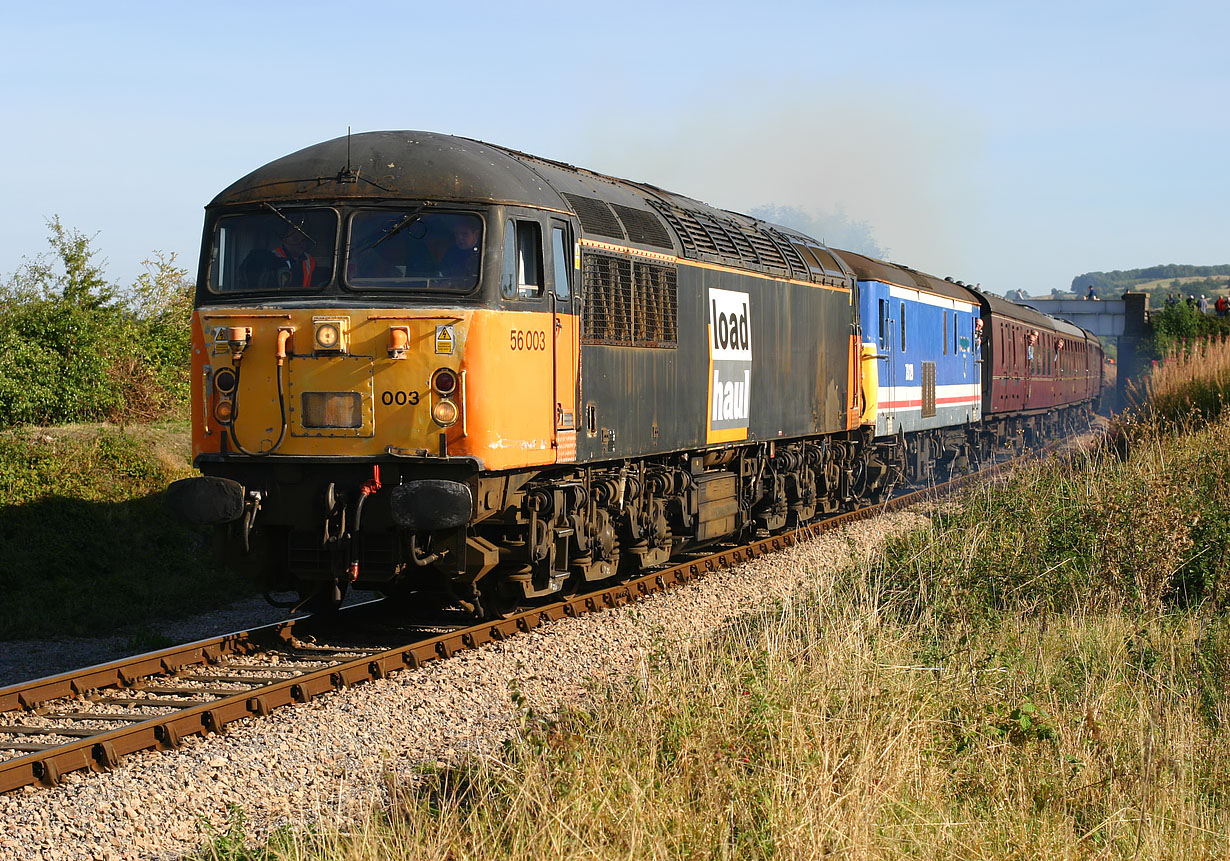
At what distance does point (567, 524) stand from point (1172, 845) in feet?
18.6

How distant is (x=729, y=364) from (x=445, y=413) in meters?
5.46

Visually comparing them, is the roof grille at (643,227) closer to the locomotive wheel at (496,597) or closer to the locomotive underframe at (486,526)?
the locomotive underframe at (486,526)

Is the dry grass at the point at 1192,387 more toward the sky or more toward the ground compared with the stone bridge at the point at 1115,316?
more toward the ground

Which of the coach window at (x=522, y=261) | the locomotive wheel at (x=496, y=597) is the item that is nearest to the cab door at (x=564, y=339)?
the coach window at (x=522, y=261)

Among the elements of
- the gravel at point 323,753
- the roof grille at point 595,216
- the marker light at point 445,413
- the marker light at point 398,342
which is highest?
the roof grille at point 595,216

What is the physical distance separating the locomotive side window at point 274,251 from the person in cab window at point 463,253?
877 mm

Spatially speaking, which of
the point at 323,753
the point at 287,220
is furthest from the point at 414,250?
the point at 323,753

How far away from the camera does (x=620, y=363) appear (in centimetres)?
1138

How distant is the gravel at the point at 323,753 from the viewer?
6207 millimetres

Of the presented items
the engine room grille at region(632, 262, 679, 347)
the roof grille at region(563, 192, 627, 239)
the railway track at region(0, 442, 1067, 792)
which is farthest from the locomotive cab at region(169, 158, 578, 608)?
the engine room grille at region(632, 262, 679, 347)

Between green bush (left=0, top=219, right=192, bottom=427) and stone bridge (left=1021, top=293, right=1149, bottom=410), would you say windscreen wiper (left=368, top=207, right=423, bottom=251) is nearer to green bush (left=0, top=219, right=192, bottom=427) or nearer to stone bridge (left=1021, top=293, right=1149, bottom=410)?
green bush (left=0, top=219, right=192, bottom=427)

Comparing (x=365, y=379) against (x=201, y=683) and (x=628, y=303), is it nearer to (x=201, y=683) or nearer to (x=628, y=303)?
(x=201, y=683)

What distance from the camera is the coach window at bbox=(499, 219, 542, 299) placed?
9.59m

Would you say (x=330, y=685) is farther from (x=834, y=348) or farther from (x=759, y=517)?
(x=834, y=348)
